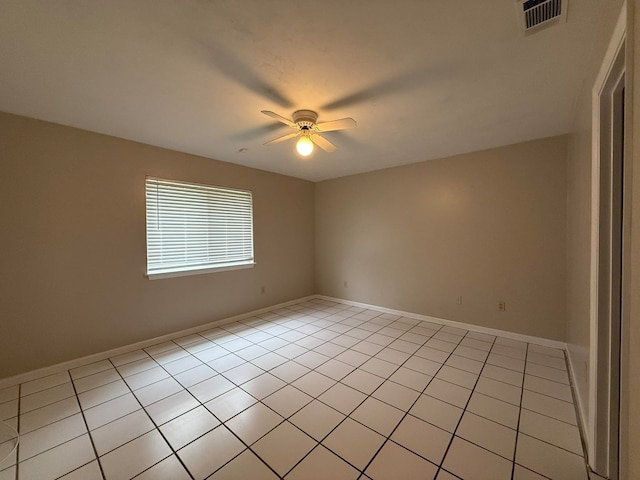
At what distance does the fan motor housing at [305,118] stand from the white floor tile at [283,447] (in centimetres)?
242

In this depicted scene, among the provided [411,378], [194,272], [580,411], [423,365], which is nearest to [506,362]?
[580,411]

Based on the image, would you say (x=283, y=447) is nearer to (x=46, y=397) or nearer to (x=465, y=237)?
(x=46, y=397)

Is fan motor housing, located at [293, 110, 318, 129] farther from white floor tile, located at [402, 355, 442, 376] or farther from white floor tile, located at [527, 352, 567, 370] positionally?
white floor tile, located at [527, 352, 567, 370]

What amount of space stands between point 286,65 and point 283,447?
2481mm

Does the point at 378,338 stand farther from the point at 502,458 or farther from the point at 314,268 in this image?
the point at 314,268

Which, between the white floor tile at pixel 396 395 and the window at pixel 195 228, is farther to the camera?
the window at pixel 195 228

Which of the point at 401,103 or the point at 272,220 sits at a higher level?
the point at 401,103

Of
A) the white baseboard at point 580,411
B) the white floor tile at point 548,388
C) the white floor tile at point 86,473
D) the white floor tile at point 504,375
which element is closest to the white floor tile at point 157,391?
the white floor tile at point 86,473

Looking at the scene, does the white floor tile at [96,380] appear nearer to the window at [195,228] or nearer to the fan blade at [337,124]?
the window at [195,228]

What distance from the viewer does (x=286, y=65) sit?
1661mm

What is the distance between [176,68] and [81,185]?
190 cm

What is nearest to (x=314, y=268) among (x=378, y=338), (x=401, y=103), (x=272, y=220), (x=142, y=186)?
(x=272, y=220)

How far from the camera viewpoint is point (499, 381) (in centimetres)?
225

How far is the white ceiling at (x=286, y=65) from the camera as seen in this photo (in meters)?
1.29
